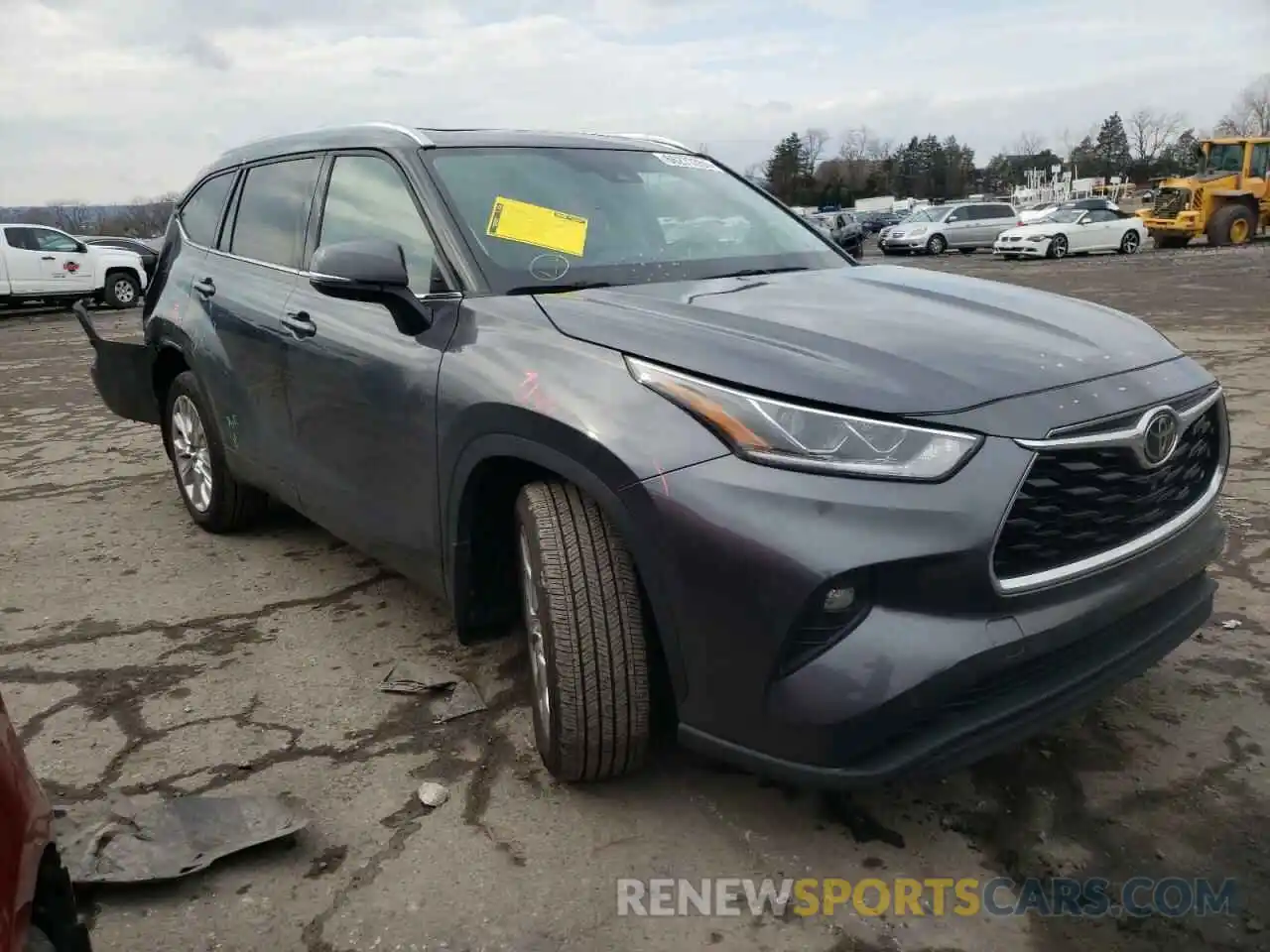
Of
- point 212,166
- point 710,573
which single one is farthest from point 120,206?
point 710,573

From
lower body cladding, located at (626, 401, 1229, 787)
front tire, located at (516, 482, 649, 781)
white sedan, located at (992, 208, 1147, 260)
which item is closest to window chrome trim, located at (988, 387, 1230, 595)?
lower body cladding, located at (626, 401, 1229, 787)

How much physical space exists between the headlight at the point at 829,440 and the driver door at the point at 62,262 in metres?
20.2

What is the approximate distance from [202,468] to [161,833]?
8.16 feet

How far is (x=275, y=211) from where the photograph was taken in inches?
152

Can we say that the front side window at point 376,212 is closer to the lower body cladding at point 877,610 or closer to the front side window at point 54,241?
the lower body cladding at point 877,610

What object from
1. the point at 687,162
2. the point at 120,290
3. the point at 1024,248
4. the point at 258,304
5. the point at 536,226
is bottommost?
the point at 120,290

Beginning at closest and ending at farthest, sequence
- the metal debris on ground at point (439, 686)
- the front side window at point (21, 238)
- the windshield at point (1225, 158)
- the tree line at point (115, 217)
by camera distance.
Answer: the metal debris on ground at point (439, 686) → the front side window at point (21, 238) → the windshield at point (1225, 158) → the tree line at point (115, 217)

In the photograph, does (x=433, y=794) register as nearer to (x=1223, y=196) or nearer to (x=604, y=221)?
(x=604, y=221)

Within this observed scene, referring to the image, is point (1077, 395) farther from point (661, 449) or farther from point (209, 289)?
point (209, 289)

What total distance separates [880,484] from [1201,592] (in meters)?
1.11

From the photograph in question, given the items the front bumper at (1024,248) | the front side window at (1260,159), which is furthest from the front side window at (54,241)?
the front side window at (1260,159)

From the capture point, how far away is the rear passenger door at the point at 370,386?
2.77m

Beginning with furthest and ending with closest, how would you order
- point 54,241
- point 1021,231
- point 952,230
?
point 952,230
point 1021,231
point 54,241

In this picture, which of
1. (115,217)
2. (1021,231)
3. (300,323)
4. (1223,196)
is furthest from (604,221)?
(115,217)
